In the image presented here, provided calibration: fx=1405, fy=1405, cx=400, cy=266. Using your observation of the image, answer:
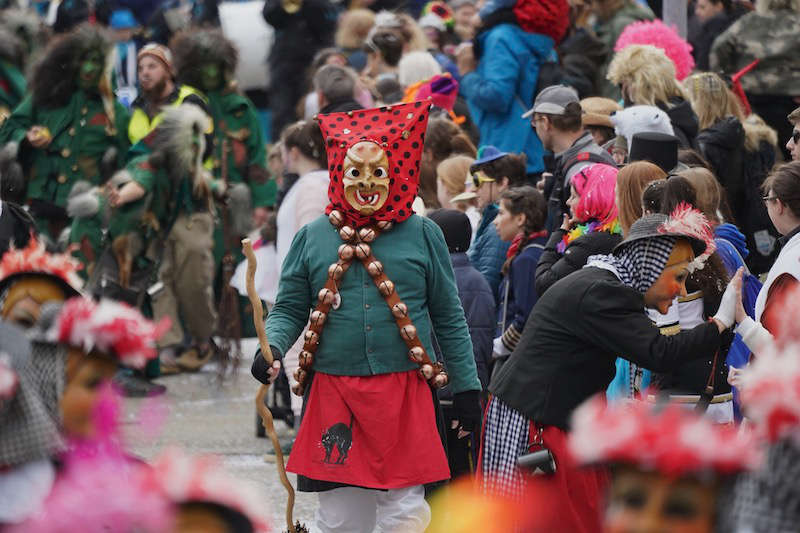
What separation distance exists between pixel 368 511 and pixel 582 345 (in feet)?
3.52

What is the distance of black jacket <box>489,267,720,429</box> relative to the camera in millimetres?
4793

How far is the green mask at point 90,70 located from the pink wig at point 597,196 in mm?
4872

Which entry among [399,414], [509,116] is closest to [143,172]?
[509,116]

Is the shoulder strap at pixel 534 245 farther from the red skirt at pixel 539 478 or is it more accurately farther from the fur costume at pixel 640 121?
the red skirt at pixel 539 478

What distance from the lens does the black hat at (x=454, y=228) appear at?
6.61 m

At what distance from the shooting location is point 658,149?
7.00 metres

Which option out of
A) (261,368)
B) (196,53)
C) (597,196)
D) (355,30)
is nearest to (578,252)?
(597,196)

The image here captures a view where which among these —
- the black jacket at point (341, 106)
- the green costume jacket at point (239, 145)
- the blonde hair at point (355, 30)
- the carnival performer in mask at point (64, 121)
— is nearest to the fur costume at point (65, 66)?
the carnival performer in mask at point (64, 121)

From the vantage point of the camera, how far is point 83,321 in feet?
11.4

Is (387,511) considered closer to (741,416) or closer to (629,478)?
(741,416)

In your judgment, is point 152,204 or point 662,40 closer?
point 662,40

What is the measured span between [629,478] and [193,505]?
91cm

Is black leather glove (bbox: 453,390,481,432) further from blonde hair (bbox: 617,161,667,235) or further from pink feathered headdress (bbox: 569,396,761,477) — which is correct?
pink feathered headdress (bbox: 569,396,761,477)

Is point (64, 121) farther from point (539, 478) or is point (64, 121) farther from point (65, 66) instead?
point (539, 478)
